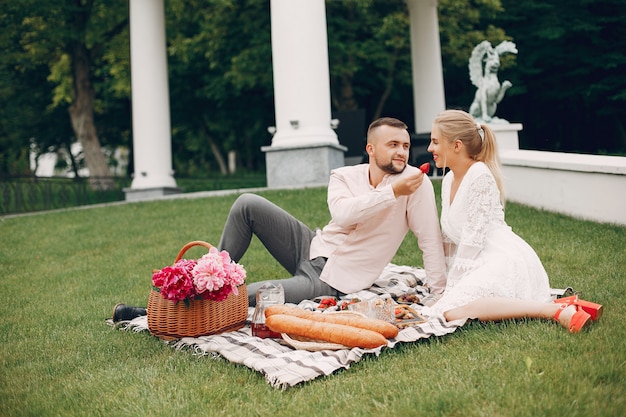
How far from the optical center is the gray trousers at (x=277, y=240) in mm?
5148

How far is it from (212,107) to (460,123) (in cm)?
2421

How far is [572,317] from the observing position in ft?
12.5

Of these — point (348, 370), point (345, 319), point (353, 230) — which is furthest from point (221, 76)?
point (348, 370)

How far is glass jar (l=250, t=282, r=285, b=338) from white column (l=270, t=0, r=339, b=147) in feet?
28.7

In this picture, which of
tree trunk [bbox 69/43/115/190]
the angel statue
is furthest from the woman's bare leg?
tree trunk [bbox 69/43/115/190]

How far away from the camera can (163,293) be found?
14.1ft

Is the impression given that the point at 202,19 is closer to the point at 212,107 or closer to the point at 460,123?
the point at 212,107

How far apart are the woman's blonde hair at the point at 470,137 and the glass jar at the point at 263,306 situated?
5.34 feet

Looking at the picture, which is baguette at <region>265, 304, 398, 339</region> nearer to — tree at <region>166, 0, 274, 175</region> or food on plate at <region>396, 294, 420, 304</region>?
food on plate at <region>396, 294, 420, 304</region>

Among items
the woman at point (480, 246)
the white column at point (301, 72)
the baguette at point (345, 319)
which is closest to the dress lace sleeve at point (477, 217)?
the woman at point (480, 246)

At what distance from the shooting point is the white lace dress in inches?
171

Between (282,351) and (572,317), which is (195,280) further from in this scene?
(572,317)

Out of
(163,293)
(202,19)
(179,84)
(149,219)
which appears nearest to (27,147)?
(179,84)

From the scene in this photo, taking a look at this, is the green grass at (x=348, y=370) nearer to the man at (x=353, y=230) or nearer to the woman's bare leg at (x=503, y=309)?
the woman's bare leg at (x=503, y=309)
